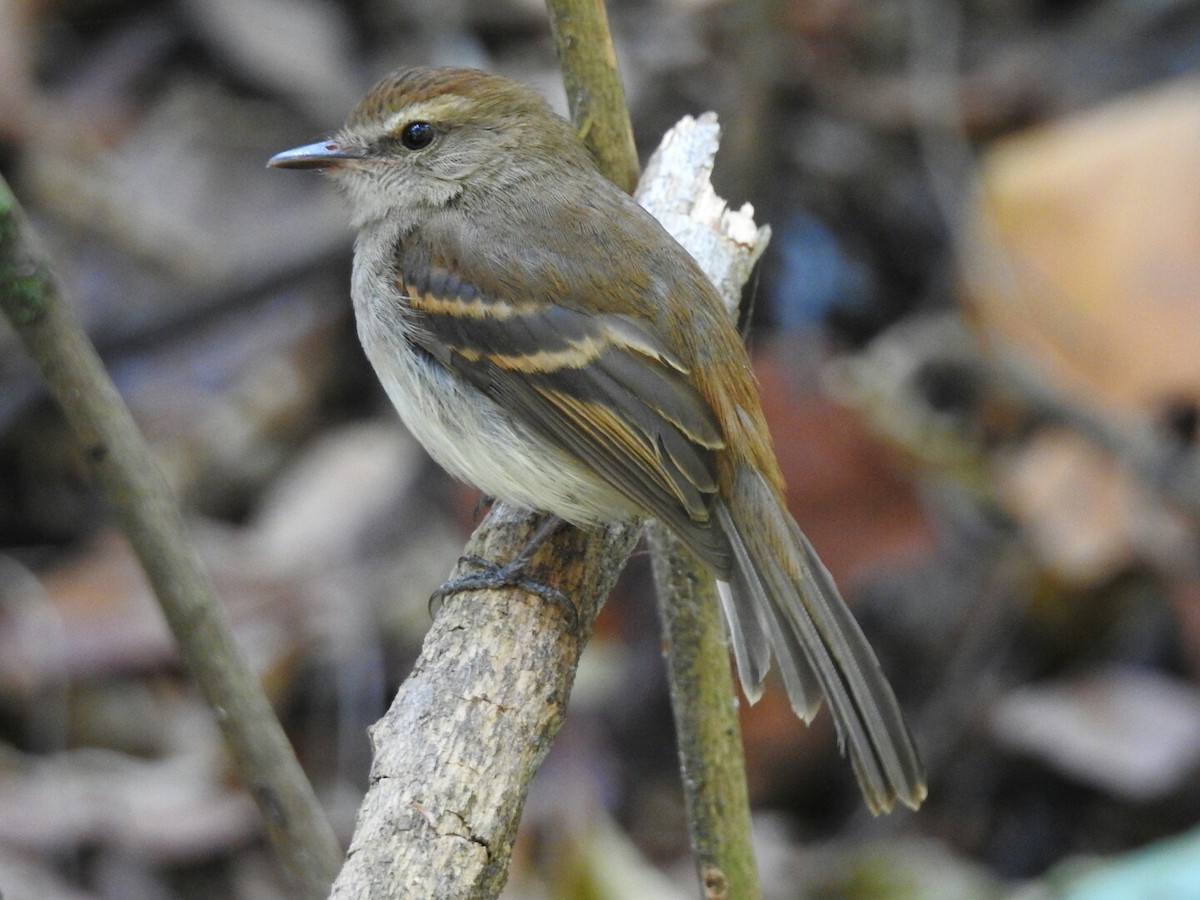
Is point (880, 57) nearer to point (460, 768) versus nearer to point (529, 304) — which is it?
point (529, 304)

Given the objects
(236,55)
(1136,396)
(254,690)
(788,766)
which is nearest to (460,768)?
(254,690)

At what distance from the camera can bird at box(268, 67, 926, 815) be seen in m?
3.22

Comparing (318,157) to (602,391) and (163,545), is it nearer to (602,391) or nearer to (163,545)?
(602,391)

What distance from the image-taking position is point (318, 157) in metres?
4.05

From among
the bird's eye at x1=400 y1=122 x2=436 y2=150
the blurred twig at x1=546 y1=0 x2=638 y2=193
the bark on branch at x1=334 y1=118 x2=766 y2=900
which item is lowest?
the bark on branch at x1=334 y1=118 x2=766 y2=900

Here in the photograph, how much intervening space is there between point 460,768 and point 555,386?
1187mm

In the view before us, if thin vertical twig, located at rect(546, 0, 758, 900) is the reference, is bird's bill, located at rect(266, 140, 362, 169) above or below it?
above

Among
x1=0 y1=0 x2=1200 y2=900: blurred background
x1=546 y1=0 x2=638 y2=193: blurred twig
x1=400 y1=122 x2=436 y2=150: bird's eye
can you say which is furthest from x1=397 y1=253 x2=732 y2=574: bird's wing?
x1=0 y1=0 x2=1200 y2=900: blurred background

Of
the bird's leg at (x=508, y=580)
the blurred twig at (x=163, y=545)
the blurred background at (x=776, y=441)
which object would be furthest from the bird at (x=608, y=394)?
the blurred background at (x=776, y=441)

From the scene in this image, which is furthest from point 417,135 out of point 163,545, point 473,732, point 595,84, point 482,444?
point 473,732

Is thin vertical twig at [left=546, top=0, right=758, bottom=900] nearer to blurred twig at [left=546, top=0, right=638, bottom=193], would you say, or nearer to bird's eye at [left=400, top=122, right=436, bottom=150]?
blurred twig at [left=546, top=0, right=638, bottom=193]

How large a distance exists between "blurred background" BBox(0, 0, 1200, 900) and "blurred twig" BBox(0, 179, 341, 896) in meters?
1.35

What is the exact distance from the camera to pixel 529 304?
11.5 feet

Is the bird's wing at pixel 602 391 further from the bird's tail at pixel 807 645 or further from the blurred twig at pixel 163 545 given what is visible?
the blurred twig at pixel 163 545
